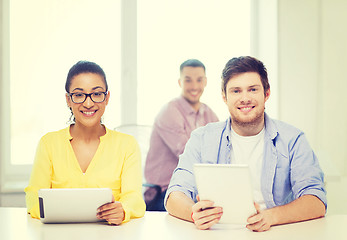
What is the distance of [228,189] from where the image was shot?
169 centimetres

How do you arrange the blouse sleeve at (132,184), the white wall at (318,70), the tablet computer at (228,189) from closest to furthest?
the tablet computer at (228,189), the blouse sleeve at (132,184), the white wall at (318,70)

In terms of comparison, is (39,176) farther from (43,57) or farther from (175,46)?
(175,46)

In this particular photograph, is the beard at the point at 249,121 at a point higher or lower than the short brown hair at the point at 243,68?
lower

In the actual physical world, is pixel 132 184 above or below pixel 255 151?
below

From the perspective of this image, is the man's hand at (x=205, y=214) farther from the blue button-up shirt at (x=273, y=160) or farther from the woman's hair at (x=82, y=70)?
the woman's hair at (x=82, y=70)

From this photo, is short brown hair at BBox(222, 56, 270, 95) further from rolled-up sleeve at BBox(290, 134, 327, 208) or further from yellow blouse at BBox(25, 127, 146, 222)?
yellow blouse at BBox(25, 127, 146, 222)

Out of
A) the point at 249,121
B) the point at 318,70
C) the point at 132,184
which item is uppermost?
the point at 318,70

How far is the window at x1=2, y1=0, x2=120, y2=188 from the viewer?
13.9 ft

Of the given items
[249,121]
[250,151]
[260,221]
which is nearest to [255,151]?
[250,151]

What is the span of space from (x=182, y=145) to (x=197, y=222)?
198 cm

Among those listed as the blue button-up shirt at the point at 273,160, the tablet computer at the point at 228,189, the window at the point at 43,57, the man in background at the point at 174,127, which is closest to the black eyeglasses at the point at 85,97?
the blue button-up shirt at the point at 273,160

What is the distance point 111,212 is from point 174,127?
6.83 feet

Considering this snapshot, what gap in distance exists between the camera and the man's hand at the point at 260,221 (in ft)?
5.78

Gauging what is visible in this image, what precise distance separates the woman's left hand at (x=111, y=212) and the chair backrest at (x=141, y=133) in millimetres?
2114
